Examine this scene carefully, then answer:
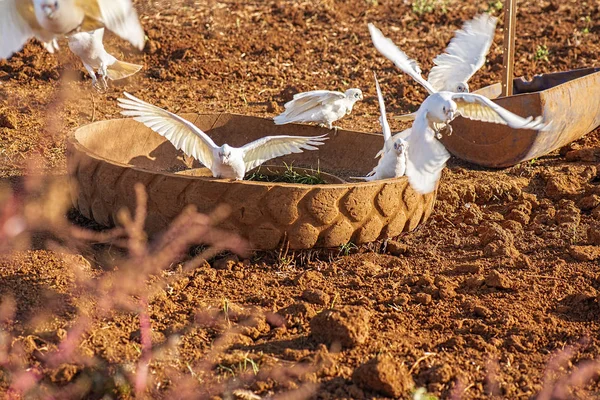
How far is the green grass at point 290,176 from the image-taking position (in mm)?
5527

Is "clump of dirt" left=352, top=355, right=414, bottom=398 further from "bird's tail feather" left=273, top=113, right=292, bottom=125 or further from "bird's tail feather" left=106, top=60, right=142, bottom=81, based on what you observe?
"bird's tail feather" left=106, top=60, right=142, bottom=81

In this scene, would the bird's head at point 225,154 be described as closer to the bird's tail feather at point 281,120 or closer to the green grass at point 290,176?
the green grass at point 290,176

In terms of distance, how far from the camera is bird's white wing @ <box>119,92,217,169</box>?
4926 millimetres

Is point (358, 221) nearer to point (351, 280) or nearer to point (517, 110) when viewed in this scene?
point (351, 280)

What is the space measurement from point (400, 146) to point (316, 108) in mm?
1271

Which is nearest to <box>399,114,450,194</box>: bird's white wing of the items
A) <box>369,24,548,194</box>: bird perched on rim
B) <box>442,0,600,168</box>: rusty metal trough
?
<box>369,24,548,194</box>: bird perched on rim

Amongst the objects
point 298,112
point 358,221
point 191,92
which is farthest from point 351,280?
point 191,92

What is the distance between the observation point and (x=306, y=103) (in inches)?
239

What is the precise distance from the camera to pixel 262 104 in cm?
799

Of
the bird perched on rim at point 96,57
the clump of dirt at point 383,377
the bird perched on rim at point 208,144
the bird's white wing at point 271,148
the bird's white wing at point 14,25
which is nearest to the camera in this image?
the clump of dirt at point 383,377

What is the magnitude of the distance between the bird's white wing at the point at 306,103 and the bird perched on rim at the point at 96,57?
121 cm

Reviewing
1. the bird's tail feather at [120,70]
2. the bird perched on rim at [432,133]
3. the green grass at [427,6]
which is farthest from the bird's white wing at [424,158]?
the green grass at [427,6]

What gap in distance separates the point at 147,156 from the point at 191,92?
93.5 inches

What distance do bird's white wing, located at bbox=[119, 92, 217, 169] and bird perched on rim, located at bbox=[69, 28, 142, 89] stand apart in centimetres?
128
